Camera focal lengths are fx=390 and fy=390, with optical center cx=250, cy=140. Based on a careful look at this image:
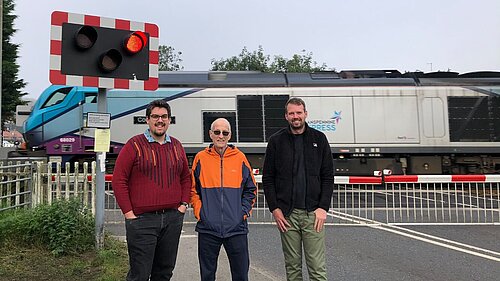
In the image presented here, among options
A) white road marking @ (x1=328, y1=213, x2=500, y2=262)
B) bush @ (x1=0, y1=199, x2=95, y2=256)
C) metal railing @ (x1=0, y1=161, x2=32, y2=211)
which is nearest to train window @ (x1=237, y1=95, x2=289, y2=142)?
white road marking @ (x1=328, y1=213, x2=500, y2=262)

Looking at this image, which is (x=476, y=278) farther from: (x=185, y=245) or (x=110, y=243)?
(x=110, y=243)

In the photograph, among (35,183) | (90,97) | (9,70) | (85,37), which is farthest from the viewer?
(9,70)

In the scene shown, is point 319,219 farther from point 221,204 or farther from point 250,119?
point 250,119

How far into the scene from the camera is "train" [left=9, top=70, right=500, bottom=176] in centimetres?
1281

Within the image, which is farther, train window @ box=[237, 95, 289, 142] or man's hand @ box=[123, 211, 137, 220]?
train window @ box=[237, 95, 289, 142]

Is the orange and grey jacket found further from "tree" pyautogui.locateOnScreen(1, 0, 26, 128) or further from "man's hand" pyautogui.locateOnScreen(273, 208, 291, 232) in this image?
"tree" pyautogui.locateOnScreen(1, 0, 26, 128)

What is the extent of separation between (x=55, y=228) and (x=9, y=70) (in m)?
28.1

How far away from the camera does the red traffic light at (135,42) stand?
434cm

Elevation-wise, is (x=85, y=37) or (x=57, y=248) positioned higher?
(x=85, y=37)

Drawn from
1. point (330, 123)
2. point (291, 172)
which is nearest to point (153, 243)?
point (291, 172)

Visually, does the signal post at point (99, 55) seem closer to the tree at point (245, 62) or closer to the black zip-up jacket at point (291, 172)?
the black zip-up jacket at point (291, 172)

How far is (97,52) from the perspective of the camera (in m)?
4.34

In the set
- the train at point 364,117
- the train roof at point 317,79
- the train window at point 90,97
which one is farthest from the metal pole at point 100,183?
the train roof at point 317,79

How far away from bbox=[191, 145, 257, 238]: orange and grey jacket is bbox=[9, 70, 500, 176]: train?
9.36 m
